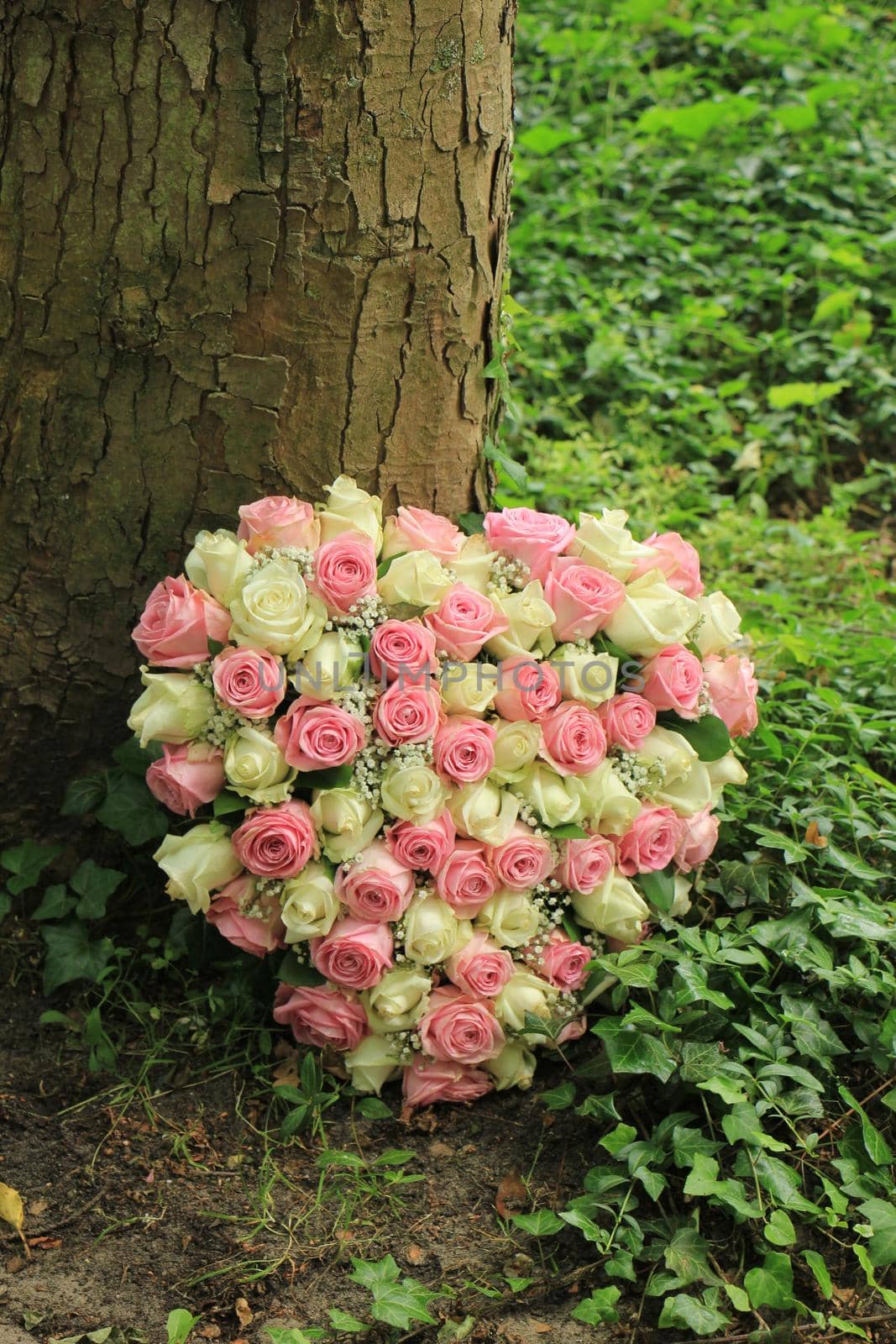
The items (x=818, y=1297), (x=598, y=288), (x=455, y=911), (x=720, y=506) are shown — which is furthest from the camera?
(x=598, y=288)

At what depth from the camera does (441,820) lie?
7.24 feet

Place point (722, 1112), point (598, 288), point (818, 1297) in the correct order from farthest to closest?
point (598, 288) → point (722, 1112) → point (818, 1297)

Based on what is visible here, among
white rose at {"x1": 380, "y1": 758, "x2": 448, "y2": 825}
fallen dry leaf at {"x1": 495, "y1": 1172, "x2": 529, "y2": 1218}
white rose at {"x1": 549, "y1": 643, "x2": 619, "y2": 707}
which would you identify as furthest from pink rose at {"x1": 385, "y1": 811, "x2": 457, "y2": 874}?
fallen dry leaf at {"x1": 495, "y1": 1172, "x2": 529, "y2": 1218}

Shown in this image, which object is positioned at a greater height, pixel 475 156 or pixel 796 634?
pixel 475 156

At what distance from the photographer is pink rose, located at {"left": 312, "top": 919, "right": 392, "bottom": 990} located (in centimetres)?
218

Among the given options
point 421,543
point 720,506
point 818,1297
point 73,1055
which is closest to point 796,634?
point 720,506

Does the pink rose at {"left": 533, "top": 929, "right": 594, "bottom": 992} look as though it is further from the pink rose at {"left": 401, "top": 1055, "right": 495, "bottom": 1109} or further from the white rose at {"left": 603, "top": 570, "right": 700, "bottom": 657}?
the white rose at {"left": 603, "top": 570, "right": 700, "bottom": 657}

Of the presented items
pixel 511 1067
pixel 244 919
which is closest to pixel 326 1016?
pixel 244 919

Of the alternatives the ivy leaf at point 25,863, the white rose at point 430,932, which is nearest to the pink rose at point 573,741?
the white rose at point 430,932

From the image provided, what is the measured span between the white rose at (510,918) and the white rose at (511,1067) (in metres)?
0.20

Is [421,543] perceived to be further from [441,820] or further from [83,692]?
[83,692]

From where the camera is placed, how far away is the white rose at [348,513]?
7.65 feet

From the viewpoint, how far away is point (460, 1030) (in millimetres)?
2217

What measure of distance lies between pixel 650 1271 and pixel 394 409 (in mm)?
1611
